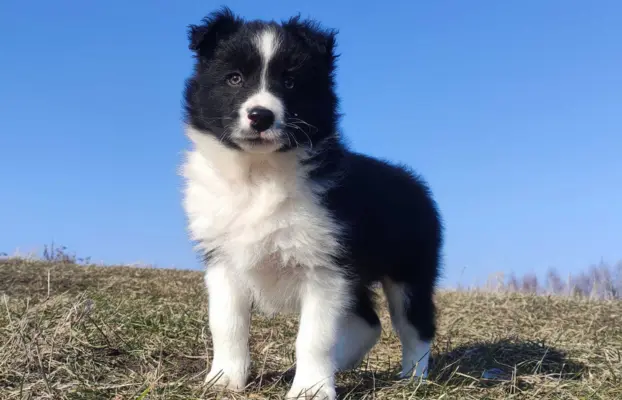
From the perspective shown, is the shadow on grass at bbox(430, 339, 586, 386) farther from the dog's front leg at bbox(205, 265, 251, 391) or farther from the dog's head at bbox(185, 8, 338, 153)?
the dog's head at bbox(185, 8, 338, 153)

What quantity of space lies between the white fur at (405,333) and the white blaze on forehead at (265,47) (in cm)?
198

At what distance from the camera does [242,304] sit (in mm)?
3920

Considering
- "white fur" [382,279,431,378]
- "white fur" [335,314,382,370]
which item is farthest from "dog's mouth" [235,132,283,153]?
"white fur" [382,279,431,378]

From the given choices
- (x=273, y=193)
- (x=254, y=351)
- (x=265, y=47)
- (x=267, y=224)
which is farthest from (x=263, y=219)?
(x=254, y=351)

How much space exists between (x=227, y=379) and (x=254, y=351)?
1.30 meters

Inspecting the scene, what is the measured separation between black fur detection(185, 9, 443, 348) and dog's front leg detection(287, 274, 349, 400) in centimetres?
19

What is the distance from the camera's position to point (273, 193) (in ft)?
Result: 12.1

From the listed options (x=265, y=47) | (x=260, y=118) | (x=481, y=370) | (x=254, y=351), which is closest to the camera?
(x=260, y=118)

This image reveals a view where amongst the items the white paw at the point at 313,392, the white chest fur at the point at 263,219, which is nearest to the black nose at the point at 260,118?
the white chest fur at the point at 263,219

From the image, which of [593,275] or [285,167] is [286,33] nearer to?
[285,167]

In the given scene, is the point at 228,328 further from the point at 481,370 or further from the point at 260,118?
the point at 481,370

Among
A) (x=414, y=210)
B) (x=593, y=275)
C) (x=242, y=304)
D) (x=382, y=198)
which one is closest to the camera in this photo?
(x=242, y=304)

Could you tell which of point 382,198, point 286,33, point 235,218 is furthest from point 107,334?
point 286,33

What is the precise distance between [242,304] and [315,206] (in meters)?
0.77
